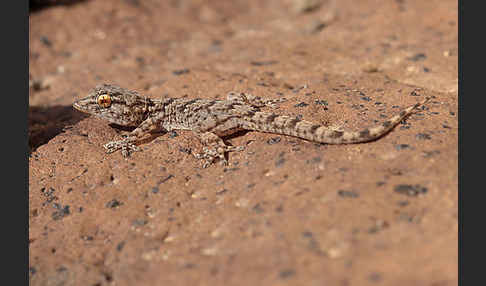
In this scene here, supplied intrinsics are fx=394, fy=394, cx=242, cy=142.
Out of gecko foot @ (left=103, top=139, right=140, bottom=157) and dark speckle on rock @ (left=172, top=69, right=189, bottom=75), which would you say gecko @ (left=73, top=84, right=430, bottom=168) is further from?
dark speckle on rock @ (left=172, top=69, right=189, bottom=75)

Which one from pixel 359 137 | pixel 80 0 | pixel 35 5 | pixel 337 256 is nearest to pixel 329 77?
pixel 359 137

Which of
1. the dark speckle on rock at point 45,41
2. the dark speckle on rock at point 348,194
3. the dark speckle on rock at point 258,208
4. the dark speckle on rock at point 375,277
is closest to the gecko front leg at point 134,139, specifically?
the dark speckle on rock at point 258,208

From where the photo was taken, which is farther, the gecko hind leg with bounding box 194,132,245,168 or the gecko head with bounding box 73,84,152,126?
the gecko head with bounding box 73,84,152,126

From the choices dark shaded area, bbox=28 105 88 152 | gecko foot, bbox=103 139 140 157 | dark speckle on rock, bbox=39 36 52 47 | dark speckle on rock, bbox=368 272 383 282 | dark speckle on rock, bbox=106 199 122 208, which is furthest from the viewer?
dark speckle on rock, bbox=39 36 52 47

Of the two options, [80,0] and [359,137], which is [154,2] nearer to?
[80,0]

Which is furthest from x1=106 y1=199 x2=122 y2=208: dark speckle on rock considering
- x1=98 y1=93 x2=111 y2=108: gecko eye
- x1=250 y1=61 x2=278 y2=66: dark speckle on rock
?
x1=250 y1=61 x2=278 y2=66: dark speckle on rock

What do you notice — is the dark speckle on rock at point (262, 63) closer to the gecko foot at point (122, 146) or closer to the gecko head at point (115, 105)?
the gecko head at point (115, 105)

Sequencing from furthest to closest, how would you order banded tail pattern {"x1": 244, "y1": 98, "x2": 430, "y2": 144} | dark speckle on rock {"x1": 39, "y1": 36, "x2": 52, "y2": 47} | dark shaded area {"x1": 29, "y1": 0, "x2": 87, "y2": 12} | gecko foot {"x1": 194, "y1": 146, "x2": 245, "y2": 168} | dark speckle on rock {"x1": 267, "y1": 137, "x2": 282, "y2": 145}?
1. dark shaded area {"x1": 29, "y1": 0, "x2": 87, "y2": 12}
2. dark speckle on rock {"x1": 39, "y1": 36, "x2": 52, "y2": 47}
3. dark speckle on rock {"x1": 267, "y1": 137, "x2": 282, "y2": 145}
4. gecko foot {"x1": 194, "y1": 146, "x2": 245, "y2": 168}
5. banded tail pattern {"x1": 244, "y1": 98, "x2": 430, "y2": 144}

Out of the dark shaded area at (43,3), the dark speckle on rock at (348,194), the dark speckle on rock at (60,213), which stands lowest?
the dark speckle on rock at (60,213)
